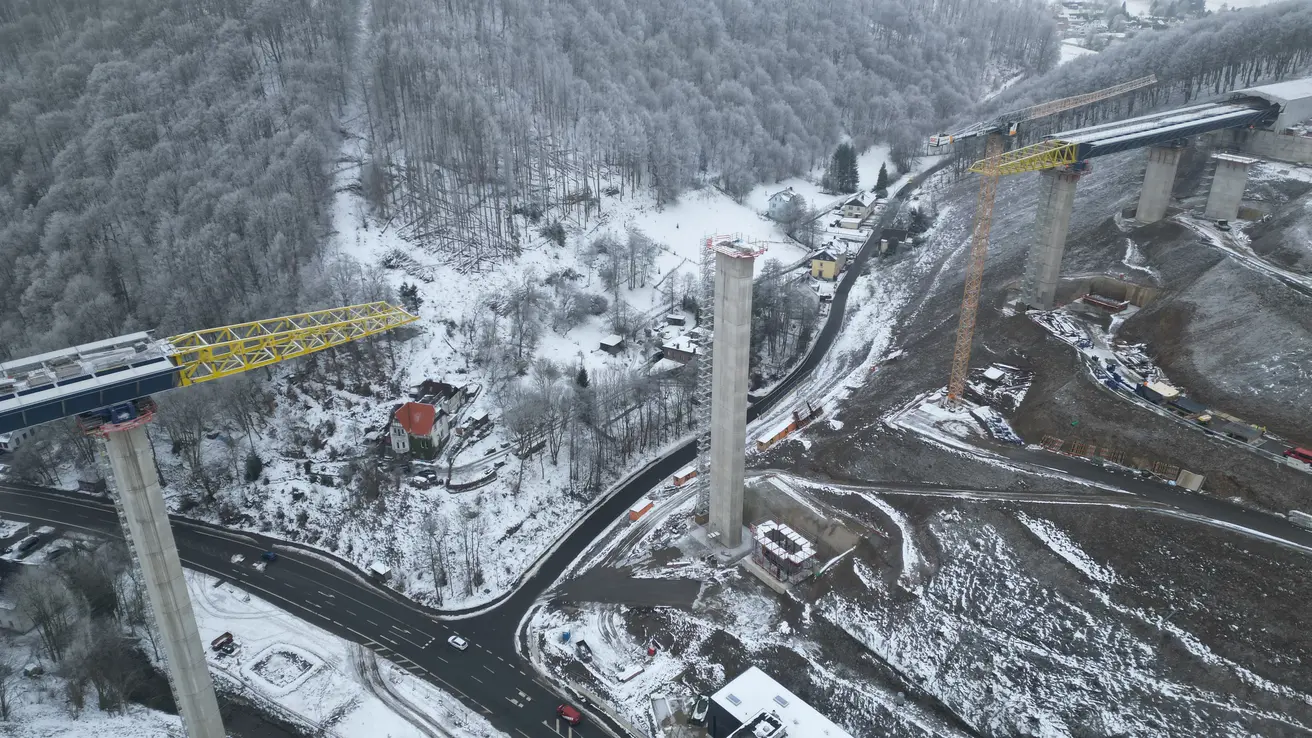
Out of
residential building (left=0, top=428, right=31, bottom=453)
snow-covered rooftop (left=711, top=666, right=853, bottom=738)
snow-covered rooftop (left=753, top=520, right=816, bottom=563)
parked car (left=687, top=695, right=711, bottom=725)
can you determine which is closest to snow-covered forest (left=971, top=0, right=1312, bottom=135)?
snow-covered rooftop (left=753, top=520, right=816, bottom=563)

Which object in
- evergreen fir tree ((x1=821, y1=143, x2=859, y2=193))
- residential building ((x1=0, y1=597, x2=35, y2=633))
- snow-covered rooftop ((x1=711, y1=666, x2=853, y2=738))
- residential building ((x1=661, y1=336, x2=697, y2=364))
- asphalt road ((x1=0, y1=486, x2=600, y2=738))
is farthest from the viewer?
evergreen fir tree ((x1=821, y1=143, x2=859, y2=193))

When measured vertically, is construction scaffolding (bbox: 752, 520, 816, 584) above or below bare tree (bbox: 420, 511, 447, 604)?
above

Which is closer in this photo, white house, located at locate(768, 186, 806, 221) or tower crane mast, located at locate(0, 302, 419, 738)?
tower crane mast, located at locate(0, 302, 419, 738)

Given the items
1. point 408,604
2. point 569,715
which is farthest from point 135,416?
point 569,715

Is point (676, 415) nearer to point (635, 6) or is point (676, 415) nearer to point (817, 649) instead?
point (817, 649)

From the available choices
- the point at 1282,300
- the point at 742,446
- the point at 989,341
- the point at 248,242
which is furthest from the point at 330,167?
the point at 1282,300

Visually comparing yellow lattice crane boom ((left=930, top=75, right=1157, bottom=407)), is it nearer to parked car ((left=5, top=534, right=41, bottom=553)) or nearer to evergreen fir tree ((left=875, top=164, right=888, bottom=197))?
evergreen fir tree ((left=875, top=164, right=888, bottom=197))
